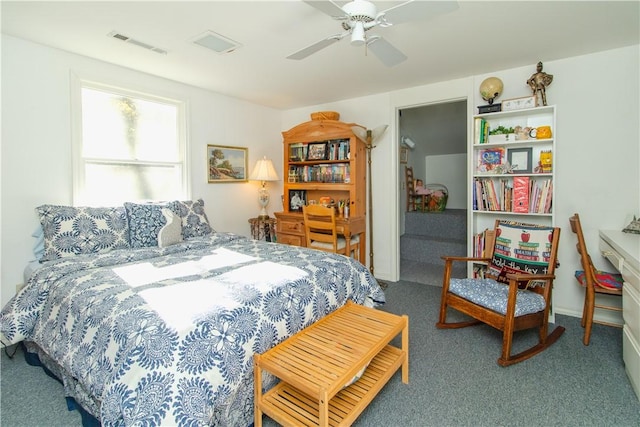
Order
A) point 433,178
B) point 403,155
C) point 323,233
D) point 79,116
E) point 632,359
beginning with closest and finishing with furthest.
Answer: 1. point 632,359
2. point 79,116
3. point 323,233
4. point 403,155
5. point 433,178

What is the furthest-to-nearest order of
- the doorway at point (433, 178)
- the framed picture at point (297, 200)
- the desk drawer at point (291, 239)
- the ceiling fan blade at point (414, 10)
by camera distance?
the doorway at point (433, 178) → the framed picture at point (297, 200) → the desk drawer at point (291, 239) → the ceiling fan blade at point (414, 10)

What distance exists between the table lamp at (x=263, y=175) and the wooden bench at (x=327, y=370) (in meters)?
2.43

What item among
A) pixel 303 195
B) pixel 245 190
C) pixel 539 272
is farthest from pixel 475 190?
pixel 245 190

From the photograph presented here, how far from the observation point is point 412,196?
18.2 ft

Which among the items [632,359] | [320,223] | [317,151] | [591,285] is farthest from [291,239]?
[632,359]

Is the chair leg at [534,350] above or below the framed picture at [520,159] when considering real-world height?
below

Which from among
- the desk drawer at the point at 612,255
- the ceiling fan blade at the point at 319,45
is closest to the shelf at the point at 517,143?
the desk drawer at the point at 612,255

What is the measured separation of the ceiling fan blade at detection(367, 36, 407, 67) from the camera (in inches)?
76.9

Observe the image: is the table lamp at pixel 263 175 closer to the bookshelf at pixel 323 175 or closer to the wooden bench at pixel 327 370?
the bookshelf at pixel 323 175

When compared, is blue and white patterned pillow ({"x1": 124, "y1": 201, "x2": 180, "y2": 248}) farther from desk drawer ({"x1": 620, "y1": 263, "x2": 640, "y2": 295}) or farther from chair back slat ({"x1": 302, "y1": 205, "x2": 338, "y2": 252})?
desk drawer ({"x1": 620, "y1": 263, "x2": 640, "y2": 295})

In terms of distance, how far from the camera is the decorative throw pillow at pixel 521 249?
98.6 inches

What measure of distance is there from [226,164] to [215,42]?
1.66 m

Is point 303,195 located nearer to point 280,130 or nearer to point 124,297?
point 280,130

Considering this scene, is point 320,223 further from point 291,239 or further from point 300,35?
point 300,35
